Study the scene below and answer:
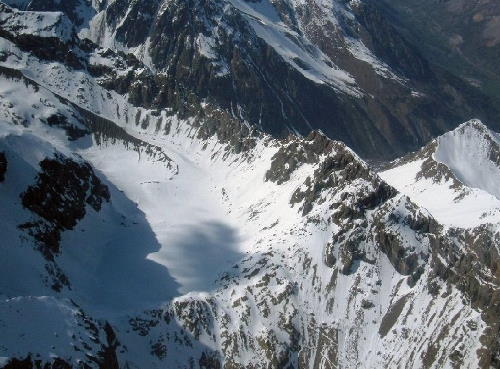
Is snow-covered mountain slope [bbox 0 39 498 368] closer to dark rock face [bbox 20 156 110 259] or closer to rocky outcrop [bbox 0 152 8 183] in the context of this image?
dark rock face [bbox 20 156 110 259]

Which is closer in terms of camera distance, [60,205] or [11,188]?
[11,188]

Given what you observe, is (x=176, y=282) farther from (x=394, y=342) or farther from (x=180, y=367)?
(x=394, y=342)

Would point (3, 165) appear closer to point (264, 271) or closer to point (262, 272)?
point (262, 272)

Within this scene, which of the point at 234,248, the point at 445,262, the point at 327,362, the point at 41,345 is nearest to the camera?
the point at 41,345

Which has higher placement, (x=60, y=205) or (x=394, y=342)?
(x=394, y=342)

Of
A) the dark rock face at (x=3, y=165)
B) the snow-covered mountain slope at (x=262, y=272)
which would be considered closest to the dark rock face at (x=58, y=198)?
the snow-covered mountain slope at (x=262, y=272)

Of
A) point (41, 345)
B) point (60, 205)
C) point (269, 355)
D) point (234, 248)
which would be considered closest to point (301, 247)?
point (234, 248)

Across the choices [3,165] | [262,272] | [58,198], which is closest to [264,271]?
[262,272]

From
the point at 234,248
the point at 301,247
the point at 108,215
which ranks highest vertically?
the point at 301,247
